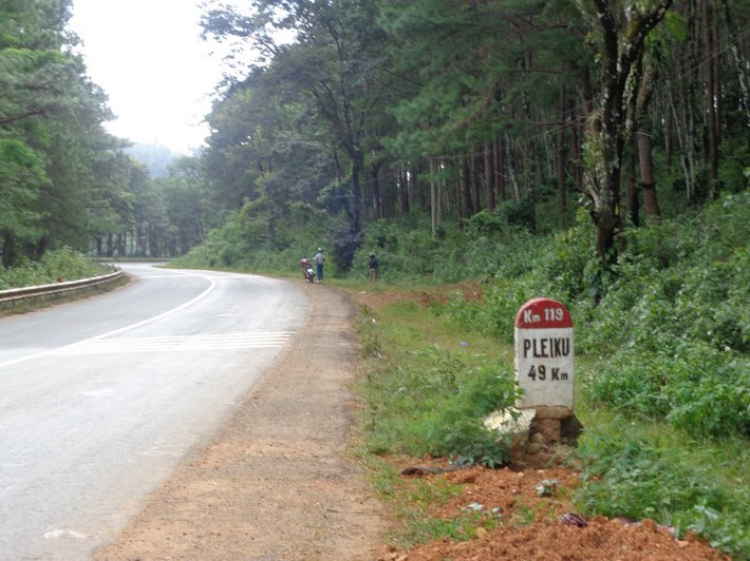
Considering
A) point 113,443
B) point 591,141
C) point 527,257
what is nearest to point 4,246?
point 527,257

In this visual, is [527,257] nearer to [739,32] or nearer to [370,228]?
[739,32]

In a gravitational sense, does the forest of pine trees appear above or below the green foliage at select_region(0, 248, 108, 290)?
above

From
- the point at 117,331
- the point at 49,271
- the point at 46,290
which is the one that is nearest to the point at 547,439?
the point at 117,331

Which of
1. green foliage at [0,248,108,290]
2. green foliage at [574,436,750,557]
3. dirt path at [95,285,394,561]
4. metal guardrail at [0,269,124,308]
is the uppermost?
green foliage at [0,248,108,290]

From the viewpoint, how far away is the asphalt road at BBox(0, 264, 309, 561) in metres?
5.64

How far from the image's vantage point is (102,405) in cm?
939

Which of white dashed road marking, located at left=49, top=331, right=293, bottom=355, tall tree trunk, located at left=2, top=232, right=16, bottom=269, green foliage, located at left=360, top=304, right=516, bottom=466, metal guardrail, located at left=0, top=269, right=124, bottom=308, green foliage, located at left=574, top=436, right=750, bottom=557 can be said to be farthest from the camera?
tall tree trunk, located at left=2, top=232, right=16, bottom=269

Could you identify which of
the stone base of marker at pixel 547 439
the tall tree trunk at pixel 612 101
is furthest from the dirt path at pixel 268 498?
the tall tree trunk at pixel 612 101

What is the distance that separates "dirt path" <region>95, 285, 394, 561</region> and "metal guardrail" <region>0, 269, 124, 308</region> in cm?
1555

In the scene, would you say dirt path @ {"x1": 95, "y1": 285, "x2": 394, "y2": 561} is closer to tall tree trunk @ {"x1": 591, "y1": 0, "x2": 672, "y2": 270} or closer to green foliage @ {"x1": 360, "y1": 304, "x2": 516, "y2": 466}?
green foliage @ {"x1": 360, "y1": 304, "x2": 516, "y2": 466}

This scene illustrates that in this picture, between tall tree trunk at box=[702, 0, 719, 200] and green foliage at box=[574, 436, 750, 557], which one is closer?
green foliage at box=[574, 436, 750, 557]

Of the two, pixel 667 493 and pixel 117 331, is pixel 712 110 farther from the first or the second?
pixel 667 493

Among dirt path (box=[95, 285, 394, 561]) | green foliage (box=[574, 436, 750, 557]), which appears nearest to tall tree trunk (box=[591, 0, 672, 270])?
dirt path (box=[95, 285, 394, 561])

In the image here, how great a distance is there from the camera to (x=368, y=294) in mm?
30172
